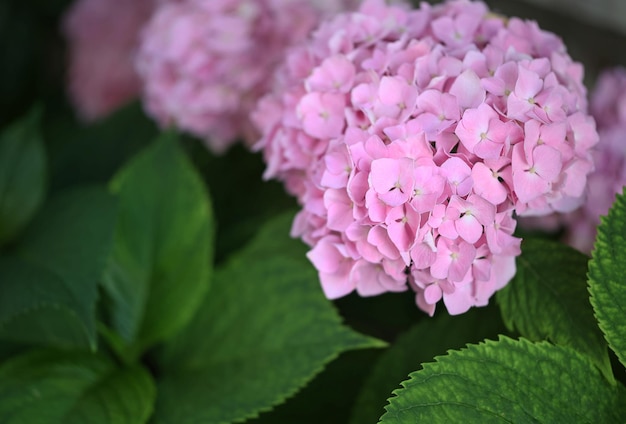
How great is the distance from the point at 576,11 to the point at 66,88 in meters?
1.04

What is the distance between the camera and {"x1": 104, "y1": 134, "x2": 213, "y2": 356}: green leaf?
0.72 metres

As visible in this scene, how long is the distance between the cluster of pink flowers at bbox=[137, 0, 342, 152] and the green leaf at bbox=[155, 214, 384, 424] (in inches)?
6.8

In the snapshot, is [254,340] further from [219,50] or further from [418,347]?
[219,50]

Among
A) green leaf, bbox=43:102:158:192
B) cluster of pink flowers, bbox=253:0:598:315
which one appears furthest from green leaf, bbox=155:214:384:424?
green leaf, bbox=43:102:158:192

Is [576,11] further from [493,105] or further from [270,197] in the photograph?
[493,105]

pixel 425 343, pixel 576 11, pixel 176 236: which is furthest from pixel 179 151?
pixel 576 11

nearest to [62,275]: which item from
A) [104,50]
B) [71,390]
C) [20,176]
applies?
[71,390]

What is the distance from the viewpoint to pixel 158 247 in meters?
0.75

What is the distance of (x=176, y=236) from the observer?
74cm

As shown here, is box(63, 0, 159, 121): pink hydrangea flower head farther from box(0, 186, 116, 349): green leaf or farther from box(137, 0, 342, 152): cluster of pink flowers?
box(0, 186, 116, 349): green leaf

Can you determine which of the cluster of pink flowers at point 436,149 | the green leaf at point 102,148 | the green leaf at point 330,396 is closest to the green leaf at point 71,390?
the green leaf at point 330,396

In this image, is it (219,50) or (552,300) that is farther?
(219,50)

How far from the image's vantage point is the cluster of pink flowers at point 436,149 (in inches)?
17.9

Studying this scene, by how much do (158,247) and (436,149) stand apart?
383mm
